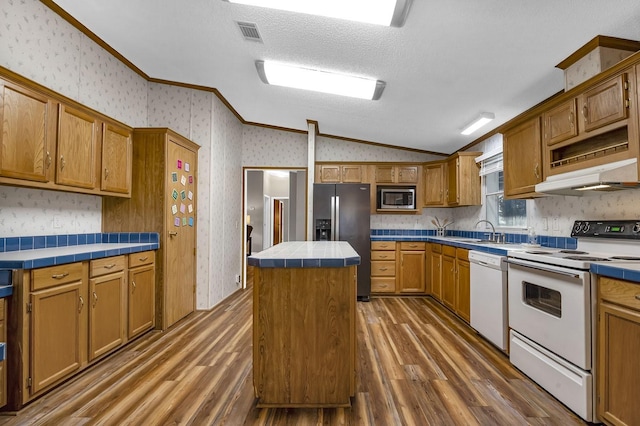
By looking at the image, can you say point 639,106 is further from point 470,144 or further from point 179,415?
point 179,415

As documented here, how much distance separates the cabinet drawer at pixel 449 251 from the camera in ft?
12.6

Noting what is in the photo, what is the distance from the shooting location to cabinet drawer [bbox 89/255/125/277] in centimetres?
241

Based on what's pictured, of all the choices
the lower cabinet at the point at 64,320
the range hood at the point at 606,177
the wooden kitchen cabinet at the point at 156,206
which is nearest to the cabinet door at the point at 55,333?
the lower cabinet at the point at 64,320

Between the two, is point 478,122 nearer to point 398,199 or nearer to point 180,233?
point 398,199

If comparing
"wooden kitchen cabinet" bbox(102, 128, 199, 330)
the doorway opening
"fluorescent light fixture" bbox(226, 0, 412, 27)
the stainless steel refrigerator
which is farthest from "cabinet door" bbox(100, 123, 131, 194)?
the doorway opening

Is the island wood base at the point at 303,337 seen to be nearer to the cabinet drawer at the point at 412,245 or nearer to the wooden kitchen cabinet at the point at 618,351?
the wooden kitchen cabinet at the point at 618,351

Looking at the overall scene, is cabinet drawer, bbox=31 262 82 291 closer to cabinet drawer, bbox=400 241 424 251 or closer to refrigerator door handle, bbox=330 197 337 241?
refrigerator door handle, bbox=330 197 337 241

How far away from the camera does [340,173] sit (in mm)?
5230

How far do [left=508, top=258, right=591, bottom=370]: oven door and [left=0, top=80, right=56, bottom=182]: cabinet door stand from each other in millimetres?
3539

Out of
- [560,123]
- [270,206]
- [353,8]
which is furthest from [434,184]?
[270,206]

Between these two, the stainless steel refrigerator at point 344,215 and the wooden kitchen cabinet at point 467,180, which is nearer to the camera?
the wooden kitchen cabinet at point 467,180

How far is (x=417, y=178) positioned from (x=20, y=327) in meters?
4.89

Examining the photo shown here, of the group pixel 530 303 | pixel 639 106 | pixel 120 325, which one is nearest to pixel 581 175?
pixel 639 106

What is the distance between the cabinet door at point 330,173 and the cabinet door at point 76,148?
3.19 metres
